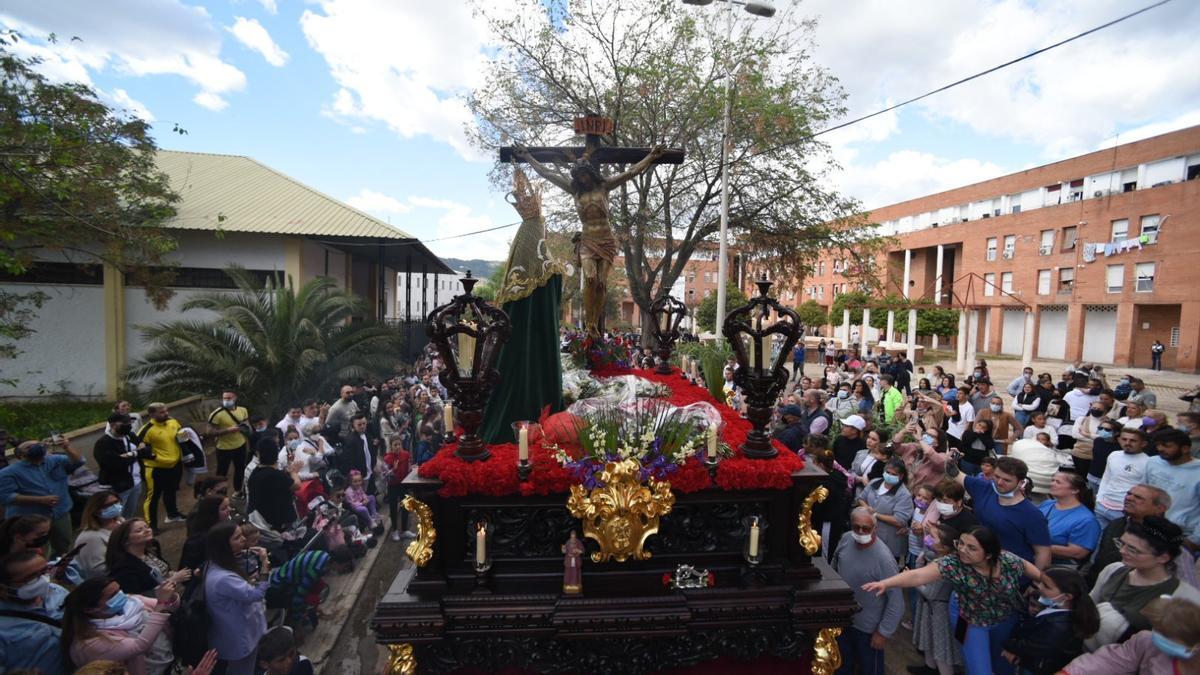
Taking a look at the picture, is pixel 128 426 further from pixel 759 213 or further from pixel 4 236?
pixel 759 213

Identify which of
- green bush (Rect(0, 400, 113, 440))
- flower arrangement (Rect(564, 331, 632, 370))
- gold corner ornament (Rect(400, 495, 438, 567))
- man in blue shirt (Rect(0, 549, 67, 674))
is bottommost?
green bush (Rect(0, 400, 113, 440))

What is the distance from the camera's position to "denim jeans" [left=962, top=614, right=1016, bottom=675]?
3.88m

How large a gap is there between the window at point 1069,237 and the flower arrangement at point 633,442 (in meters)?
39.2

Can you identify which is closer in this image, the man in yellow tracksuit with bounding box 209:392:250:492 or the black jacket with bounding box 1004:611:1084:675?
the black jacket with bounding box 1004:611:1084:675

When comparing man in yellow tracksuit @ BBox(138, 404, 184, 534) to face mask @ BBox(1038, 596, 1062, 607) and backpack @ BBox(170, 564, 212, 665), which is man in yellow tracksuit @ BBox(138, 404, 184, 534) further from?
face mask @ BBox(1038, 596, 1062, 607)

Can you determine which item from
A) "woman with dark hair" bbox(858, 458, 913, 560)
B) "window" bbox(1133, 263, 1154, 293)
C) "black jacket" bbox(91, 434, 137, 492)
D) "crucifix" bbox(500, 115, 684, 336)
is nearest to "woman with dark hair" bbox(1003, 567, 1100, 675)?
"woman with dark hair" bbox(858, 458, 913, 560)

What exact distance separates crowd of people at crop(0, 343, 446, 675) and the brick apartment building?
20.9 meters

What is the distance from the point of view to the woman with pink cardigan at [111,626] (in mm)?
3311

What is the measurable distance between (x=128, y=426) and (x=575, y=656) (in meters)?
7.02

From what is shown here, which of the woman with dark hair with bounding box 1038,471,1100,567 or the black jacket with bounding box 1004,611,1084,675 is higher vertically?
the woman with dark hair with bounding box 1038,471,1100,567

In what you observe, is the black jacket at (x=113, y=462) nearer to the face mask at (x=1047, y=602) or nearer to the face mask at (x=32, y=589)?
the face mask at (x=32, y=589)

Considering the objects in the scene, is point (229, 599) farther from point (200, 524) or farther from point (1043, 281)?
point (1043, 281)

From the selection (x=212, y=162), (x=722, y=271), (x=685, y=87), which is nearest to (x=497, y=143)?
(x=685, y=87)

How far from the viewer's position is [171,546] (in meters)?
7.50
